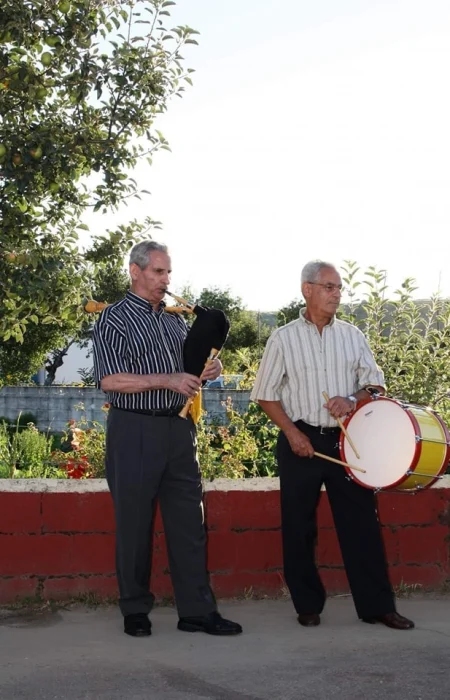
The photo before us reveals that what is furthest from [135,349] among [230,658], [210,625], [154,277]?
[230,658]

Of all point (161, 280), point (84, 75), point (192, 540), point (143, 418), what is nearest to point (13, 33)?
point (84, 75)

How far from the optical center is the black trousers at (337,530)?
509 centimetres

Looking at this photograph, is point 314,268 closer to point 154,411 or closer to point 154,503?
point 154,411

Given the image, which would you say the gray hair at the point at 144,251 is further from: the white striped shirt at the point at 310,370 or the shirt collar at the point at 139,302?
the white striped shirt at the point at 310,370

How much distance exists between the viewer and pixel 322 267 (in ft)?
16.7

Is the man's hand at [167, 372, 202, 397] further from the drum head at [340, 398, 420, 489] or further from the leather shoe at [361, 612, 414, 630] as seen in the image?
the leather shoe at [361, 612, 414, 630]

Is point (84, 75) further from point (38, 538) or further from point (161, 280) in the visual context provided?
point (38, 538)

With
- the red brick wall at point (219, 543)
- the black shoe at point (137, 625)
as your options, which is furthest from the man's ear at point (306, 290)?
the black shoe at point (137, 625)

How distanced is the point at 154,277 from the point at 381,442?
1.30m

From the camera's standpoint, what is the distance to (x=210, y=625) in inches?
195

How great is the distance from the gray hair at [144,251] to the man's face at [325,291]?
0.72m

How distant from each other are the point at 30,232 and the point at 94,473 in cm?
163

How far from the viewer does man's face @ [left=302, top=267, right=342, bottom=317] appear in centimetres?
509

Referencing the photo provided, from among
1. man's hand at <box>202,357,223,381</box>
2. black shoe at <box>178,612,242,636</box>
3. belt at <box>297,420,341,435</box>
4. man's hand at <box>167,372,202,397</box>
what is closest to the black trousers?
belt at <box>297,420,341,435</box>
